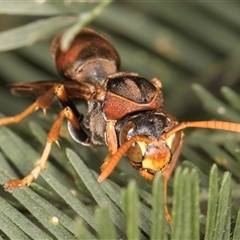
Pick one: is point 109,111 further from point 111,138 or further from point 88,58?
point 88,58

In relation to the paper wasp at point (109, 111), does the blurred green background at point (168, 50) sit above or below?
above

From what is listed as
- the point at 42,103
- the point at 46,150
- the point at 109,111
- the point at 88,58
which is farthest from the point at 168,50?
the point at 46,150

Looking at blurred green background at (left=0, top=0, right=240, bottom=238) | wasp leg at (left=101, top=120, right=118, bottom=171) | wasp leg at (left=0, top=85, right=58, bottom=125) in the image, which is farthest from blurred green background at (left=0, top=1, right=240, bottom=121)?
wasp leg at (left=101, top=120, right=118, bottom=171)

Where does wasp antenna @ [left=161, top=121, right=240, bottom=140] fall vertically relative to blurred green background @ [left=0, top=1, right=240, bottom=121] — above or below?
below

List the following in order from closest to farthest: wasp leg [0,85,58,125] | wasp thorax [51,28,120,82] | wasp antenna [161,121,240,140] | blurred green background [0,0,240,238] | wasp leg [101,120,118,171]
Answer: wasp antenna [161,121,240,140], wasp leg [101,120,118,171], wasp leg [0,85,58,125], wasp thorax [51,28,120,82], blurred green background [0,0,240,238]

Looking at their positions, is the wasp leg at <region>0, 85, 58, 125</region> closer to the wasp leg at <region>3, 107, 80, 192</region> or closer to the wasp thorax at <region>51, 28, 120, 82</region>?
the wasp leg at <region>3, 107, 80, 192</region>

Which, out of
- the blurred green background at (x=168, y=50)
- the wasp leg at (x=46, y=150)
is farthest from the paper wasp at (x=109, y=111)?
the blurred green background at (x=168, y=50)

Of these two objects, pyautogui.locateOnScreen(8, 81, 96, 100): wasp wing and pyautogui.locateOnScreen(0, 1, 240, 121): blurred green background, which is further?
pyautogui.locateOnScreen(0, 1, 240, 121): blurred green background

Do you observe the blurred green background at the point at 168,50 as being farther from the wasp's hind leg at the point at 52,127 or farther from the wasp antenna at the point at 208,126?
the wasp antenna at the point at 208,126

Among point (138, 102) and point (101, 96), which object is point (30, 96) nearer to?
point (101, 96)
